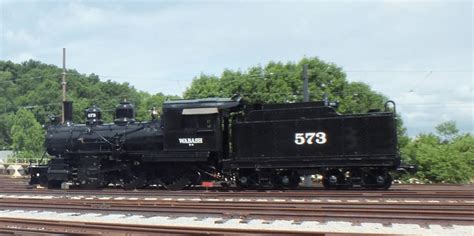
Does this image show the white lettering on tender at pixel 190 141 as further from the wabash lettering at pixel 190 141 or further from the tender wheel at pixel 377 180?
the tender wheel at pixel 377 180

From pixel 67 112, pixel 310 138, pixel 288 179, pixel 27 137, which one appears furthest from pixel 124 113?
pixel 27 137

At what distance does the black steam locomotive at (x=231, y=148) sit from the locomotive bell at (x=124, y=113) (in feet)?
0.13

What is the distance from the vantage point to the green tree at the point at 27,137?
42.6 m

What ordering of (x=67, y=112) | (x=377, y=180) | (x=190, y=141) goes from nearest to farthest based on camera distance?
(x=377, y=180) < (x=190, y=141) < (x=67, y=112)

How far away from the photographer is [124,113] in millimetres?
18672

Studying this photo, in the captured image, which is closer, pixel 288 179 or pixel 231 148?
pixel 288 179

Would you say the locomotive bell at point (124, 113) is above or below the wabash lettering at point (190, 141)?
above

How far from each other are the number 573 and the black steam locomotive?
0.03 metres

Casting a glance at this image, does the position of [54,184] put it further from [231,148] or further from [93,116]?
[231,148]

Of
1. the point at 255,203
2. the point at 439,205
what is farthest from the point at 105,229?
the point at 439,205

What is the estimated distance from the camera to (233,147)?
1599 centimetres

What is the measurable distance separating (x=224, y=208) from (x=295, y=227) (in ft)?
8.35

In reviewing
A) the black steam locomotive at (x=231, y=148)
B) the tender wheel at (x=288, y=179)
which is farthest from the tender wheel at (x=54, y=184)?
the tender wheel at (x=288, y=179)

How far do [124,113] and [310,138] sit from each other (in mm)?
7797
